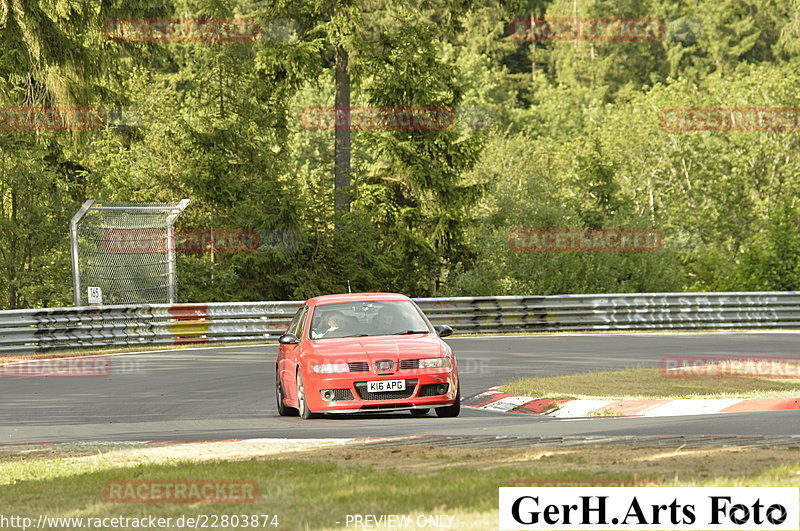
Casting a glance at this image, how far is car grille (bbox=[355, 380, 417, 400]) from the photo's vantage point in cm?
1395

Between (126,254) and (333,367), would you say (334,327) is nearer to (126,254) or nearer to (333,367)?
(333,367)

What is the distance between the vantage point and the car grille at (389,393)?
13953 mm

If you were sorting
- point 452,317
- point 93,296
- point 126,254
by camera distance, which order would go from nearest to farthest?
1. point 93,296
2. point 126,254
3. point 452,317

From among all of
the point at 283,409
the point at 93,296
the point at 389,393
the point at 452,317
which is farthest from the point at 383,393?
the point at 452,317

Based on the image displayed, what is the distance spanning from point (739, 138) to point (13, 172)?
3801cm

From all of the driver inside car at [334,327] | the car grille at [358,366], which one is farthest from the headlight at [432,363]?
the driver inside car at [334,327]

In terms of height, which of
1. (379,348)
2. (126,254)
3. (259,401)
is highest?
(126,254)

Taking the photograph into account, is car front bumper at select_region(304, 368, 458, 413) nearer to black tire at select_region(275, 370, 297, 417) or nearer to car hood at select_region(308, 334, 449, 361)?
car hood at select_region(308, 334, 449, 361)

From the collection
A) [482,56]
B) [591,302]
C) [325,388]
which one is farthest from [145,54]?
[482,56]

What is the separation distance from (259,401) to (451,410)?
10.9 feet

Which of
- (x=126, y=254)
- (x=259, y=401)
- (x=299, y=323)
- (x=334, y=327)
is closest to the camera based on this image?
(x=334, y=327)

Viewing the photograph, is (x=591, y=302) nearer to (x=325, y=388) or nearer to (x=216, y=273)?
(x=216, y=273)

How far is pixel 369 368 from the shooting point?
13977 millimetres

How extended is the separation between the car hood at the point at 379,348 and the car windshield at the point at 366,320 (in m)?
0.25
